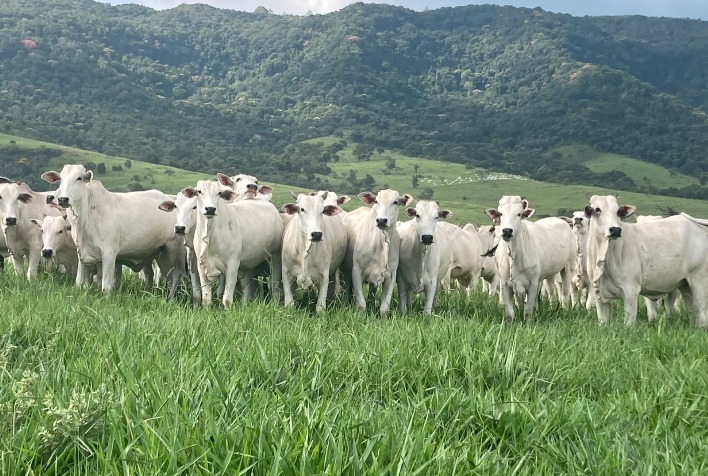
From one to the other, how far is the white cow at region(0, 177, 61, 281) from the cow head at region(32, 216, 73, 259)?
38cm

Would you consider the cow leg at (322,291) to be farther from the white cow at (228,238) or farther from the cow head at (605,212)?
the cow head at (605,212)

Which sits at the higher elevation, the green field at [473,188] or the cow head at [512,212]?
the cow head at [512,212]

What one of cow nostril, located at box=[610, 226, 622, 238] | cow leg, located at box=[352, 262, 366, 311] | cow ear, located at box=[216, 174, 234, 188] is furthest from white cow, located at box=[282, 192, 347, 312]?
cow nostril, located at box=[610, 226, 622, 238]

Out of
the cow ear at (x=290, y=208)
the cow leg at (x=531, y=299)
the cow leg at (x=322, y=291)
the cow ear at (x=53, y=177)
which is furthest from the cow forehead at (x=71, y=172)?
the cow leg at (x=531, y=299)

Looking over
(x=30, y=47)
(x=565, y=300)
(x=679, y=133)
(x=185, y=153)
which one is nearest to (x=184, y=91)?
(x=30, y=47)

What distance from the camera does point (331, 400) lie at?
4500mm

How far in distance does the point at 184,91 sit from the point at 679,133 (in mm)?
126924

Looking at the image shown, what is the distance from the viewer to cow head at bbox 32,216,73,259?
11805 millimetres

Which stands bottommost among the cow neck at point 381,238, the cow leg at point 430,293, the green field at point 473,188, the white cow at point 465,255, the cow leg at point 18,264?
the green field at point 473,188

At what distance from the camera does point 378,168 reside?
12762 centimetres

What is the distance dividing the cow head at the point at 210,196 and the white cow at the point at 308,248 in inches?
36.8

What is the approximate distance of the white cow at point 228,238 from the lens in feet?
34.9

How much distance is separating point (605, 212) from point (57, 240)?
28.9 ft

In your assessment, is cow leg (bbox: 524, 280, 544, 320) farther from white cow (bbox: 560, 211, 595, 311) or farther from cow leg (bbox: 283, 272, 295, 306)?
cow leg (bbox: 283, 272, 295, 306)
